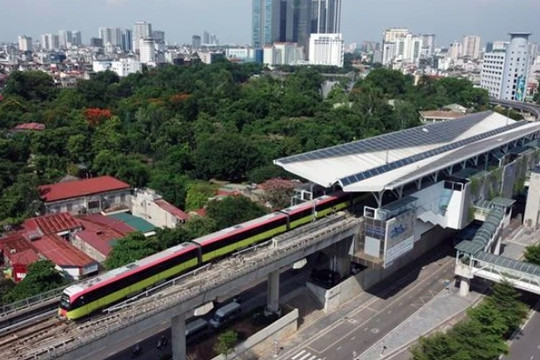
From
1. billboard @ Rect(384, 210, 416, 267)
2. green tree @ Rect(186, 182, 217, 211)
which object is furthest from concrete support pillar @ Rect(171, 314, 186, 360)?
green tree @ Rect(186, 182, 217, 211)

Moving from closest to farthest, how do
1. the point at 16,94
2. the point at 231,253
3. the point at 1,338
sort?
the point at 1,338 < the point at 231,253 < the point at 16,94

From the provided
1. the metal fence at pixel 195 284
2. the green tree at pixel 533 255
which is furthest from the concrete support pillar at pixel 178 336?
the green tree at pixel 533 255

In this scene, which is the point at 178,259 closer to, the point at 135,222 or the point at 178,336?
the point at 178,336

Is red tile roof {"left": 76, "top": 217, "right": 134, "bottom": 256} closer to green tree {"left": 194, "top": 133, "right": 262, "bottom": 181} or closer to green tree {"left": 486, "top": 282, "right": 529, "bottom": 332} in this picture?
green tree {"left": 194, "top": 133, "right": 262, "bottom": 181}

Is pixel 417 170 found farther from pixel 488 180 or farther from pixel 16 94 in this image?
pixel 16 94

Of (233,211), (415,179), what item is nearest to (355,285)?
(415,179)

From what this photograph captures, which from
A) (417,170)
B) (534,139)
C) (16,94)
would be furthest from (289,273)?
(16,94)

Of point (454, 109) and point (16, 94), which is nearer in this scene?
point (16, 94)

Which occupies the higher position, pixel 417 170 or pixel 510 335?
pixel 417 170
